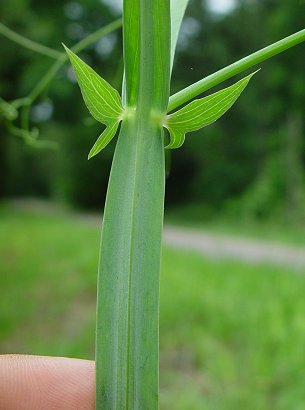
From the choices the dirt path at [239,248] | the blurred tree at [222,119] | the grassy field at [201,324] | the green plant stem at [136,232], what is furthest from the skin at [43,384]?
the blurred tree at [222,119]

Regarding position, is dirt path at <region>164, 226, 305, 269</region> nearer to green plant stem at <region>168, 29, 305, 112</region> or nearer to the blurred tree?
the blurred tree

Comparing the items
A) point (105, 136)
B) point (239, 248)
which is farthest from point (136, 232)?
point (239, 248)

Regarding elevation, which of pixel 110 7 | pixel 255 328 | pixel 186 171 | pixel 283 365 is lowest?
pixel 283 365

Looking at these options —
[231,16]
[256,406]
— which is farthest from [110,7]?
[256,406]

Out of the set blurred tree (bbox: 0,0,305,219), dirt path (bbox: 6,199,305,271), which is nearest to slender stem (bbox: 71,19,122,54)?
dirt path (bbox: 6,199,305,271)

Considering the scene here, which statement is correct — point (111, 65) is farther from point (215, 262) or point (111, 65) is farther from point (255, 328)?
point (255, 328)

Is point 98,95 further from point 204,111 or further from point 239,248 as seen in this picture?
point 239,248
